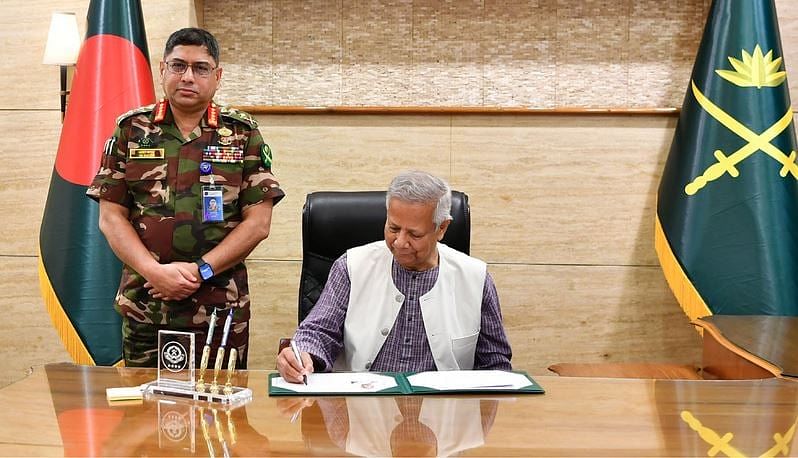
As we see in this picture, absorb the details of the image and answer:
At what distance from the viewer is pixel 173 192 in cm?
277

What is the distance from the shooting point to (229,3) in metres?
4.01

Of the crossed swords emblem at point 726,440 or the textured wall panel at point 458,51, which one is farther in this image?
the textured wall panel at point 458,51

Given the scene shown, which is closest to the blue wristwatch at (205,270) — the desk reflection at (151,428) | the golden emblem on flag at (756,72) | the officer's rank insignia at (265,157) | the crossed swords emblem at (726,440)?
the officer's rank insignia at (265,157)

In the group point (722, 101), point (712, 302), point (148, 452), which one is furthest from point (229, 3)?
point (148, 452)

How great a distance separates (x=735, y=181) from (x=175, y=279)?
2171 mm

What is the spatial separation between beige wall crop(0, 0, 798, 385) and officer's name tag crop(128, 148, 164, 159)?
1.20 m

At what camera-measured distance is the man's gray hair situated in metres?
2.28

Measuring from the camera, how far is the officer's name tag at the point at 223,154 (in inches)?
110

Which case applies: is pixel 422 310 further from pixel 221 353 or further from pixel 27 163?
pixel 27 163

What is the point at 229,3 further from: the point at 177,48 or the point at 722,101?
the point at 722,101

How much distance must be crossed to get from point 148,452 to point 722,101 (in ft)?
9.09

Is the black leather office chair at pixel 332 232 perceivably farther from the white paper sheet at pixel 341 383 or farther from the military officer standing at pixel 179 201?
the white paper sheet at pixel 341 383

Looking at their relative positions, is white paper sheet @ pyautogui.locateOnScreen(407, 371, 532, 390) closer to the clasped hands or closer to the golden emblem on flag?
the clasped hands

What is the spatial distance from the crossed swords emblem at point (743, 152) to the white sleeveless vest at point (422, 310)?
1477 millimetres
